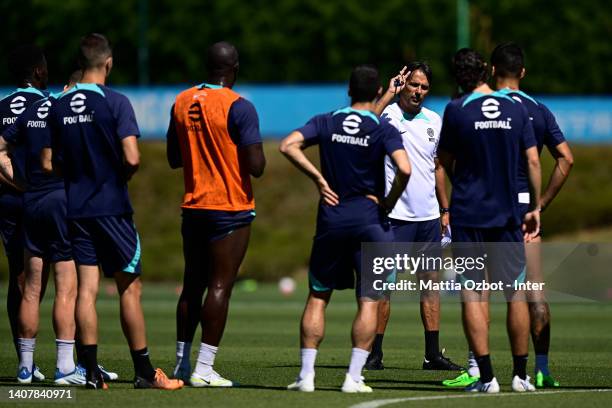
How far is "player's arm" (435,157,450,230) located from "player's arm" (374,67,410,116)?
2.51ft

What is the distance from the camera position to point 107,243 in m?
10.7

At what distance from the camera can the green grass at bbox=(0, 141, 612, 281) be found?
3053cm

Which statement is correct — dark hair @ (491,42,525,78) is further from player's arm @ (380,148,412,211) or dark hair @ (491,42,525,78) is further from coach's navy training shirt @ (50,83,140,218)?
coach's navy training shirt @ (50,83,140,218)

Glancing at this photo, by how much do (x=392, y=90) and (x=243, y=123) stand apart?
6.72 feet

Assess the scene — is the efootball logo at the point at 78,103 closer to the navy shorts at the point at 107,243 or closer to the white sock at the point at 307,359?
the navy shorts at the point at 107,243

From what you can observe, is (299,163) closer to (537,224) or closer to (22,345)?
(537,224)

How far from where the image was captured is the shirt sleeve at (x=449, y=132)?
10805 millimetres

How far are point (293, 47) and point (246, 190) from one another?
4399 cm

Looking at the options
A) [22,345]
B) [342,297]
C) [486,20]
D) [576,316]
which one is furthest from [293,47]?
[22,345]

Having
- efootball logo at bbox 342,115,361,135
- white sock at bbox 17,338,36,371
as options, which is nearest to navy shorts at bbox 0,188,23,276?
white sock at bbox 17,338,36,371

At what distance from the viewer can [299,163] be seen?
1070cm

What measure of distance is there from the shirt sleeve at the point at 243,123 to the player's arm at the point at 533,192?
2.04m

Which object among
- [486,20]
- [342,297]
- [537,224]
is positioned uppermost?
[486,20]

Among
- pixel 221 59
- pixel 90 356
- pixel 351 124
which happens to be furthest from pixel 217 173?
pixel 90 356
